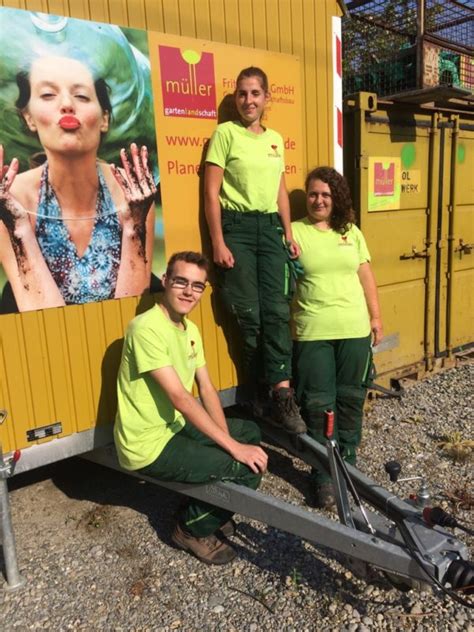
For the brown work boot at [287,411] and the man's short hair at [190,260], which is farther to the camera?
the brown work boot at [287,411]

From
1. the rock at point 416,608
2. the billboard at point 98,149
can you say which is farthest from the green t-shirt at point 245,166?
the rock at point 416,608

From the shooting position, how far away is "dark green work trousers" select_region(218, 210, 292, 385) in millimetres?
3424

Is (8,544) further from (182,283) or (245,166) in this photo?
(245,166)

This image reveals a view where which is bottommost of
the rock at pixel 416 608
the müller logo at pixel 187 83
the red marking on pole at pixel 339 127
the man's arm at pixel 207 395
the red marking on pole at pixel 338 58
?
the rock at pixel 416 608

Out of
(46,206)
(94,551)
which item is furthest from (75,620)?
(46,206)

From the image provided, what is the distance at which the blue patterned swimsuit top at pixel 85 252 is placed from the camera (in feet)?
9.55

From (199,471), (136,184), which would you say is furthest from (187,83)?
(199,471)

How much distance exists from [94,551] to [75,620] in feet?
1.71

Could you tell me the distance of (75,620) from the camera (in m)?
2.66

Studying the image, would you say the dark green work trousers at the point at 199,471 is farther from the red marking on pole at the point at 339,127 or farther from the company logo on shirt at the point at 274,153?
the red marking on pole at the point at 339,127

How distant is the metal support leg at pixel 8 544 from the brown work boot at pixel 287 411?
1.49 metres

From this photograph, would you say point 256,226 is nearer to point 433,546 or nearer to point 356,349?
point 356,349

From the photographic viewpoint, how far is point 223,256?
335 cm

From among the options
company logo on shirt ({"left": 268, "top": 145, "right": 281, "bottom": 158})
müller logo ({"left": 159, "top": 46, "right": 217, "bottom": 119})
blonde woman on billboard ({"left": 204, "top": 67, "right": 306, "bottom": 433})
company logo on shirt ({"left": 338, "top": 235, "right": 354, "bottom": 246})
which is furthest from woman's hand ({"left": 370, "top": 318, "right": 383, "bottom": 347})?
müller logo ({"left": 159, "top": 46, "right": 217, "bottom": 119})
